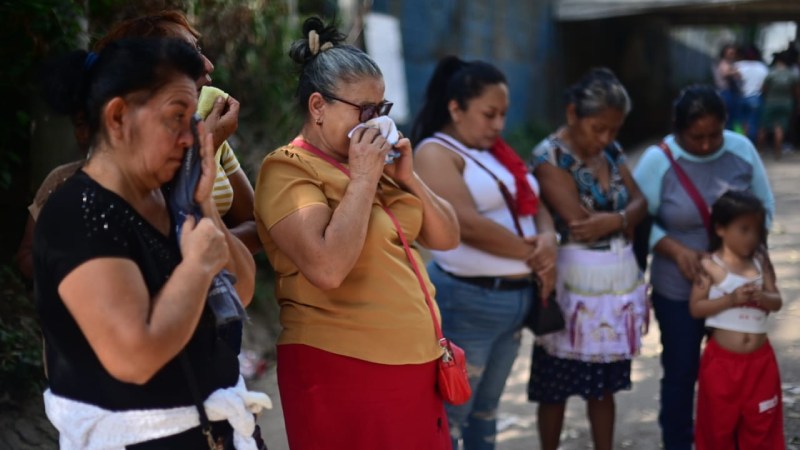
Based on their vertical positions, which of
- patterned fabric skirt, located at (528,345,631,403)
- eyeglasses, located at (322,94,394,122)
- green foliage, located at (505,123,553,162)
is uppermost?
eyeglasses, located at (322,94,394,122)

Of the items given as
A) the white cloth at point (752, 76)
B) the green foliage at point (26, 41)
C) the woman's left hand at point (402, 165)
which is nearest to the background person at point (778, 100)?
the white cloth at point (752, 76)

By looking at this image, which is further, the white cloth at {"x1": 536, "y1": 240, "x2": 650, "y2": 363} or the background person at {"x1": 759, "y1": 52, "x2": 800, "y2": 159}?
the background person at {"x1": 759, "y1": 52, "x2": 800, "y2": 159}

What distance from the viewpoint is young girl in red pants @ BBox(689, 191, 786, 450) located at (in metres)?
3.94

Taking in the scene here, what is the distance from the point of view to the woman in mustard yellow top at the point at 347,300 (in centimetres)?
269

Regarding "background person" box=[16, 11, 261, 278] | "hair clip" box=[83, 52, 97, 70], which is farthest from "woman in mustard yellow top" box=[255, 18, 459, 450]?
"hair clip" box=[83, 52, 97, 70]

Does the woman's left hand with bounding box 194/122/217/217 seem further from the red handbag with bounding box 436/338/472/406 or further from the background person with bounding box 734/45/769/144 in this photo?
the background person with bounding box 734/45/769/144

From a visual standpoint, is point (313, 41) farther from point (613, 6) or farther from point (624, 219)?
point (613, 6)

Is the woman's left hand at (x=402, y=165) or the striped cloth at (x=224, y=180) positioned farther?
the woman's left hand at (x=402, y=165)

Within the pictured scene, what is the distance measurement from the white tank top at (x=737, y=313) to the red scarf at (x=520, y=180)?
85cm

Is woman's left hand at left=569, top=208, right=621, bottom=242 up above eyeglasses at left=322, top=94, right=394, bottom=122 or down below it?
below

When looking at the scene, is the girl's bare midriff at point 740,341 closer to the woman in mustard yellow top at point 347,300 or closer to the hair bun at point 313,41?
the woman in mustard yellow top at point 347,300

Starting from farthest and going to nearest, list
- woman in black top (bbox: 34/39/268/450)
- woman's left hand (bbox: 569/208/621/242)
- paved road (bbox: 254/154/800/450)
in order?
paved road (bbox: 254/154/800/450) < woman's left hand (bbox: 569/208/621/242) < woman in black top (bbox: 34/39/268/450)

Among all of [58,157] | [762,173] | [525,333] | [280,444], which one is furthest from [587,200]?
[525,333]

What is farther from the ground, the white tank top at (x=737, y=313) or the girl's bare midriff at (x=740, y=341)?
the white tank top at (x=737, y=313)
